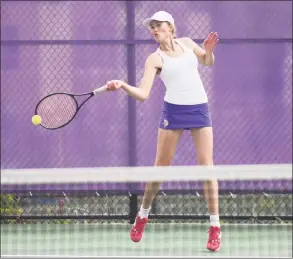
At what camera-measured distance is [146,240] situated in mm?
6848

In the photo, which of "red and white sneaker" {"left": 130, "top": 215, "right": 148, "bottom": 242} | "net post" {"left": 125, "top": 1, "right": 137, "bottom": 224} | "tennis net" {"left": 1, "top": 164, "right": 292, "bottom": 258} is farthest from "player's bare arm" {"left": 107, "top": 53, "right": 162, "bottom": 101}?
"net post" {"left": 125, "top": 1, "right": 137, "bottom": 224}

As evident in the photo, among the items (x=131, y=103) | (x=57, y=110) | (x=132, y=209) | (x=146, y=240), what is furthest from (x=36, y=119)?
(x=132, y=209)

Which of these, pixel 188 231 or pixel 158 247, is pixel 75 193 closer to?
pixel 188 231

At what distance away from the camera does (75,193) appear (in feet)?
25.4

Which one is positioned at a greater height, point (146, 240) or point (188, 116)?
point (188, 116)

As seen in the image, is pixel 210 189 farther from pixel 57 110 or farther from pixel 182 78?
pixel 57 110

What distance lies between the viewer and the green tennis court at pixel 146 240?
617cm

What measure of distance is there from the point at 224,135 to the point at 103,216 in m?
1.06

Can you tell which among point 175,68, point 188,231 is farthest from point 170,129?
point 188,231

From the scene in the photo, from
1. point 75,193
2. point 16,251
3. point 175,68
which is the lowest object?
point 16,251

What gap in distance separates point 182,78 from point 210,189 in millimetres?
646

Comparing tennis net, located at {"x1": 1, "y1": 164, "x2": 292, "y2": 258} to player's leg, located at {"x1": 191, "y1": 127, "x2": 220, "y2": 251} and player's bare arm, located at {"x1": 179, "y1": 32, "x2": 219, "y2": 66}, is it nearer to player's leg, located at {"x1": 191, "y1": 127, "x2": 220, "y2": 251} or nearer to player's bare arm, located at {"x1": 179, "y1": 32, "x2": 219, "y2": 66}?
player's leg, located at {"x1": 191, "y1": 127, "x2": 220, "y2": 251}

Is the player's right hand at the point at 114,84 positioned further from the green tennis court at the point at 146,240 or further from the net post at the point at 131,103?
the net post at the point at 131,103

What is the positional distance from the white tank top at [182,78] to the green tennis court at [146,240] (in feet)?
2.89
